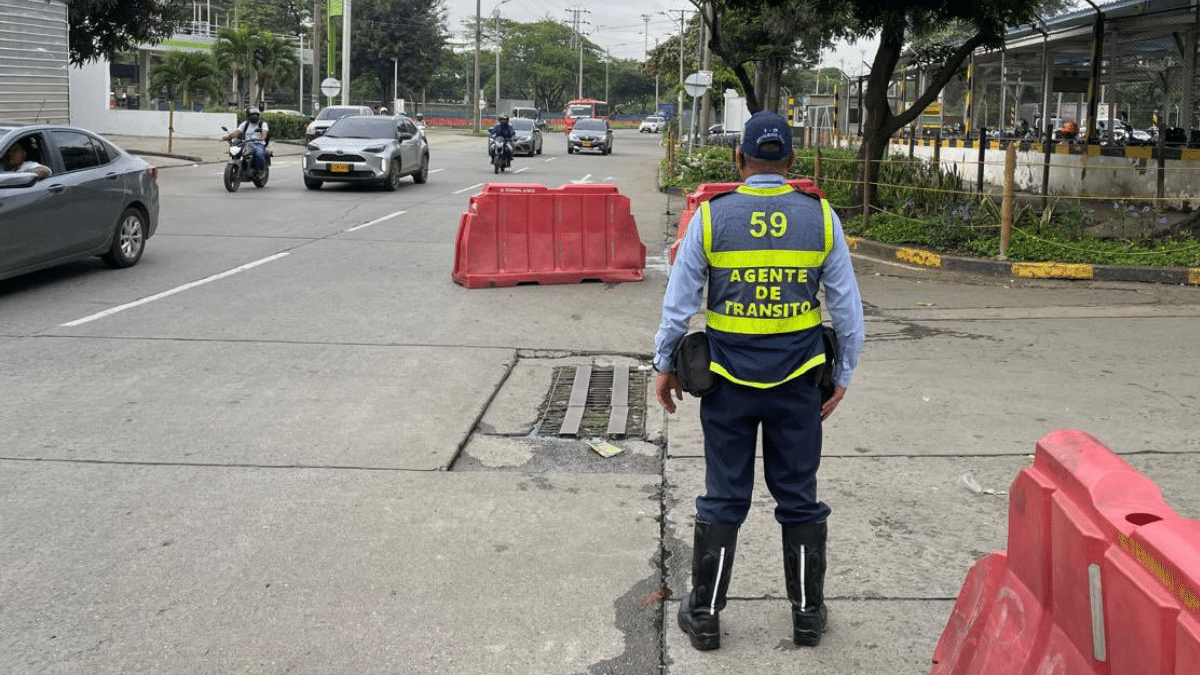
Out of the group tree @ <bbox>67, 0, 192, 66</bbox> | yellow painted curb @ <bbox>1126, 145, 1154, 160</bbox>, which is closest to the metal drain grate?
yellow painted curb @ <bbox>1126, 145, 1154, 160</bbox>

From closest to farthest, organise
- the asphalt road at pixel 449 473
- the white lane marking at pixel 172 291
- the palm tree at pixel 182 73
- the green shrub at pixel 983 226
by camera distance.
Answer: the asphalt road at pixel 449 473 < the white lane marking at pixel 172 291 < the green shrub at pixel 983 226 < the palm tree at pixel 182 73

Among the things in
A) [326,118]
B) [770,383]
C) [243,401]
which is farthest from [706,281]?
[326,118]

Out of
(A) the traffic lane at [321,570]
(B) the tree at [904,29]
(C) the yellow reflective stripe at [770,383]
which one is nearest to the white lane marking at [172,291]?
(A) the traffic lane at [321,570]

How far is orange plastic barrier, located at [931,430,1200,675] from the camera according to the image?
2156mm

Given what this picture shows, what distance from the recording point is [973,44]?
16.3 meters

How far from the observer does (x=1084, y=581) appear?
98.6 inches

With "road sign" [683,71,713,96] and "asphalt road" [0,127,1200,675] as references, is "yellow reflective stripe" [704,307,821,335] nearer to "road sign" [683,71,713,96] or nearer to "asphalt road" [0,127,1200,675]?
"asphalt road" [0,127,1200,675]

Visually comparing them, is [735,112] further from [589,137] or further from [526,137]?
[526,137]

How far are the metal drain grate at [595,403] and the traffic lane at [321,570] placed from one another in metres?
0.92

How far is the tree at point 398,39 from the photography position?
87.9 metres

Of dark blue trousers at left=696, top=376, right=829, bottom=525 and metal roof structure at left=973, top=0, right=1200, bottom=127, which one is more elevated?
metal roof structure at left=973, top=0, right=1200, bottom=127

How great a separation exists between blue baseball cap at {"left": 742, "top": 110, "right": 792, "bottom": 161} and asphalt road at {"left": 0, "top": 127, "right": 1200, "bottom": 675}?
163 cm

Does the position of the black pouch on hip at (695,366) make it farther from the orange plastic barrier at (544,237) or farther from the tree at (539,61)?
the tree at (539,61)

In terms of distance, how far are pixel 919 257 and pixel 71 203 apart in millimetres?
9088
